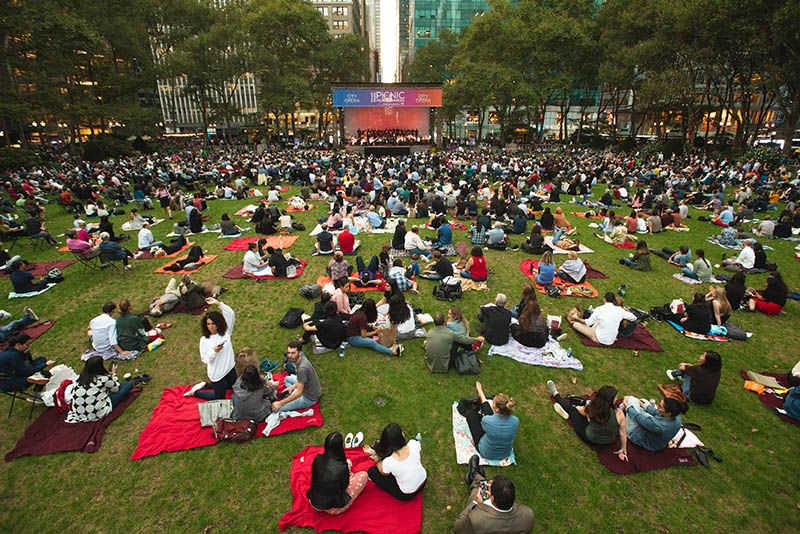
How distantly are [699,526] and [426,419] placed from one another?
310 cm

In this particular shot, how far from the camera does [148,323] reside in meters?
7.18

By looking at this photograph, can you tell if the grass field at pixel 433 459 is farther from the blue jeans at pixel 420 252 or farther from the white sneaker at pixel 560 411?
the blue jeans at pixel 420 252

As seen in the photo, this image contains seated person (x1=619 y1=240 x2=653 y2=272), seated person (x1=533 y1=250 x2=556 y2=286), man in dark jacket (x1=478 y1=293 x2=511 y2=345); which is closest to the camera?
man in dark jacket (x1=478 y1=293 x2=511 y2=345)

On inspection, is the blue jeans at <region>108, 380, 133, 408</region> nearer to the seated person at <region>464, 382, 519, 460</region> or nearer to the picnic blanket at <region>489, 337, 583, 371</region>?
the seated person at <region>464, 382, 519, 460</region>

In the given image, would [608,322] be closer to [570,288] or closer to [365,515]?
[570,288]

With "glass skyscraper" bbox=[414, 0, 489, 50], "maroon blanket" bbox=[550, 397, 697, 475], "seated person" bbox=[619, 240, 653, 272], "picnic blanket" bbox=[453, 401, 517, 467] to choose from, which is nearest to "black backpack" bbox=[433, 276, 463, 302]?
"picnic blanket" bbox=[453, 401, 517, 467]

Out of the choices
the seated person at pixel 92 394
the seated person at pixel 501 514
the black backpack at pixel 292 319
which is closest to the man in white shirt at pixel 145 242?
the black backpack at pixel 292 319

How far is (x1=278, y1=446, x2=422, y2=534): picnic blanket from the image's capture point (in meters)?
3.84

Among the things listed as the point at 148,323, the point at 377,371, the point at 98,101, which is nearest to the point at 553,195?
the point at 377,371

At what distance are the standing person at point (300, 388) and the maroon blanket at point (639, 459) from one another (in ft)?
12.4

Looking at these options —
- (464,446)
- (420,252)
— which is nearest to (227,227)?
(420,252)

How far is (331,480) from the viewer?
12.4 feet

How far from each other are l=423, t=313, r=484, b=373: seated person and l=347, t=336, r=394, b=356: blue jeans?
0.80m

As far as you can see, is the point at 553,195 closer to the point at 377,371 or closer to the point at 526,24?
the point at 377,371
